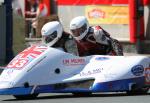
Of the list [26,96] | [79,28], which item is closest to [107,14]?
[79,28]

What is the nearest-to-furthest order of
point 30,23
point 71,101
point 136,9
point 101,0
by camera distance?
point 71,101 → point 136,9 → point 101,0 → point 30,23

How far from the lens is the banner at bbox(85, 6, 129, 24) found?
23.8 m

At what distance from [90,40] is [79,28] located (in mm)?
367

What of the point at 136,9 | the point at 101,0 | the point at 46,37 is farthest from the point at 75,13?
the point at 46,37

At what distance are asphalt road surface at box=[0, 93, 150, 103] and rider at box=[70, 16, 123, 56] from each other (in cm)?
82

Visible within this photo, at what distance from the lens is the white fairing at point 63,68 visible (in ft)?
43.4

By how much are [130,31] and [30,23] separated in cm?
473

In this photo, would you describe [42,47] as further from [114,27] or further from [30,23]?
[30,23]

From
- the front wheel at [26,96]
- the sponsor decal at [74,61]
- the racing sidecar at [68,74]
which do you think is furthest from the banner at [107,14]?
the front wheel at [26,96]

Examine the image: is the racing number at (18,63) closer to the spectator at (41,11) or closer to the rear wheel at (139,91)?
the rear wheel at (139,91)

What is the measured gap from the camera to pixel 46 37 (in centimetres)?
1391

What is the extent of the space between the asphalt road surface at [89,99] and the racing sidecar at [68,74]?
0.45ft

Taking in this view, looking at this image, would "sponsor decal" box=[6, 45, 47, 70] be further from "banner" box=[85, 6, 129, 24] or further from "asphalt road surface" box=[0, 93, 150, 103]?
"banner" box=[85, 6, 129, 24]

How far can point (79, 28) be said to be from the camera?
1422cm
